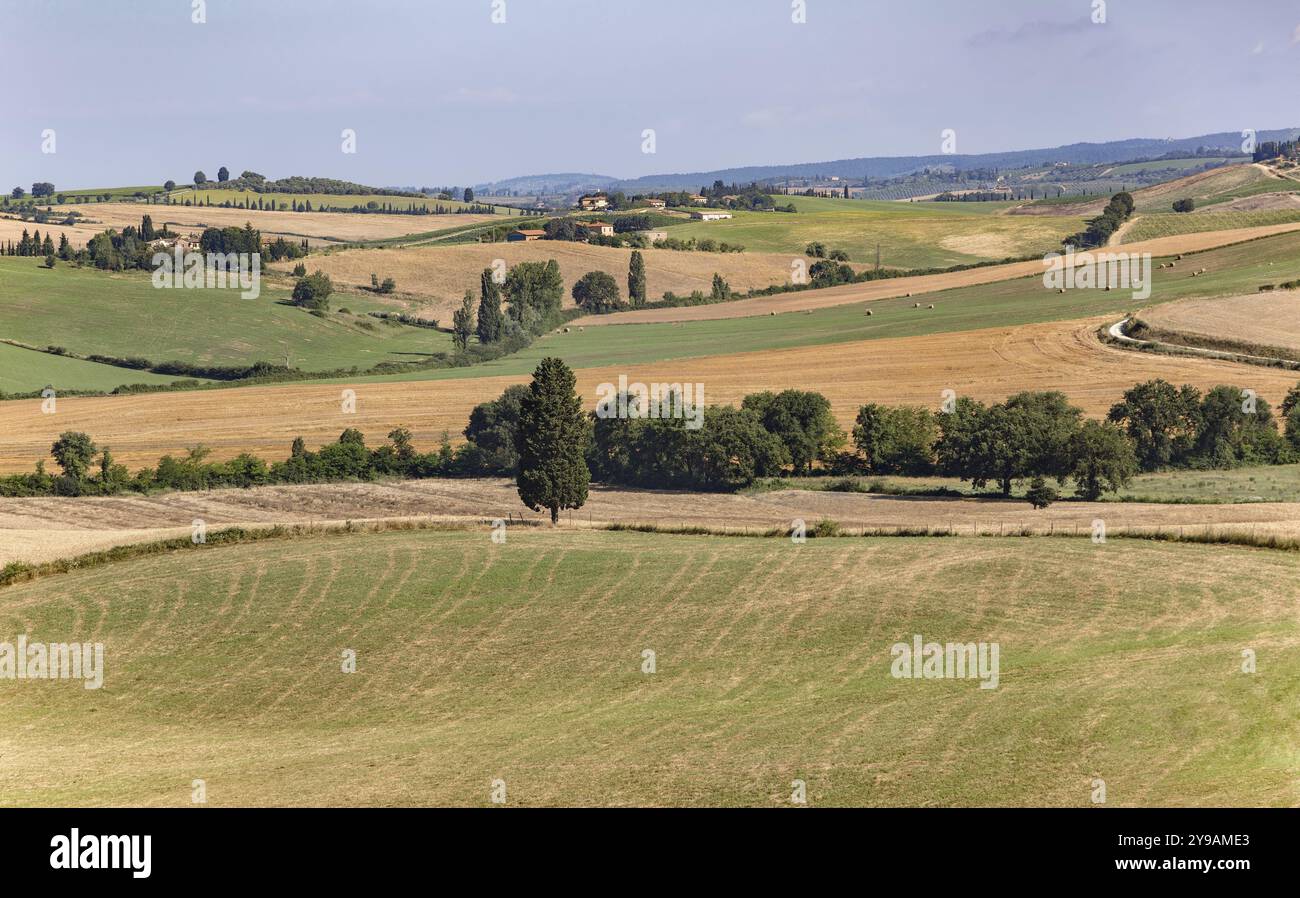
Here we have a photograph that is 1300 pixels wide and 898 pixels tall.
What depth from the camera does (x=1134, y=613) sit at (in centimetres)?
4522

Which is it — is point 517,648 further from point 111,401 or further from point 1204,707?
point 111,401

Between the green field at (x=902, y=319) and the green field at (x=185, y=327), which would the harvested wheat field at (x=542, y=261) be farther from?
the green field at (x=902, y=319)

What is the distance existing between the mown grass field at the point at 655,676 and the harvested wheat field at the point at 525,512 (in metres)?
5.01

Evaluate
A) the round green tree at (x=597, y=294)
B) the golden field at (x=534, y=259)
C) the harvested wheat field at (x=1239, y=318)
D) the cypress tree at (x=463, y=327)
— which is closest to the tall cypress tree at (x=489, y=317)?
the cypress tree at (x=463, y=327)

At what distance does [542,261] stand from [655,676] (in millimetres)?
137758

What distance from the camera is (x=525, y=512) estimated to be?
7588cm

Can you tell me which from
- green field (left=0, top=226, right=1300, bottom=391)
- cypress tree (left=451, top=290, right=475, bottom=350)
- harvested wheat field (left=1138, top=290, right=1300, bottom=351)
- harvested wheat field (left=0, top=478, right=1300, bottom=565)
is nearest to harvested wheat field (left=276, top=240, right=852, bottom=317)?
cypress tree (left=451, top=290, right=475, bottom=350)

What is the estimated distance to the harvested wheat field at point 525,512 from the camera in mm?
62562

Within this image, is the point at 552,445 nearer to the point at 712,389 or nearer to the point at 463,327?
the point at 712,389
